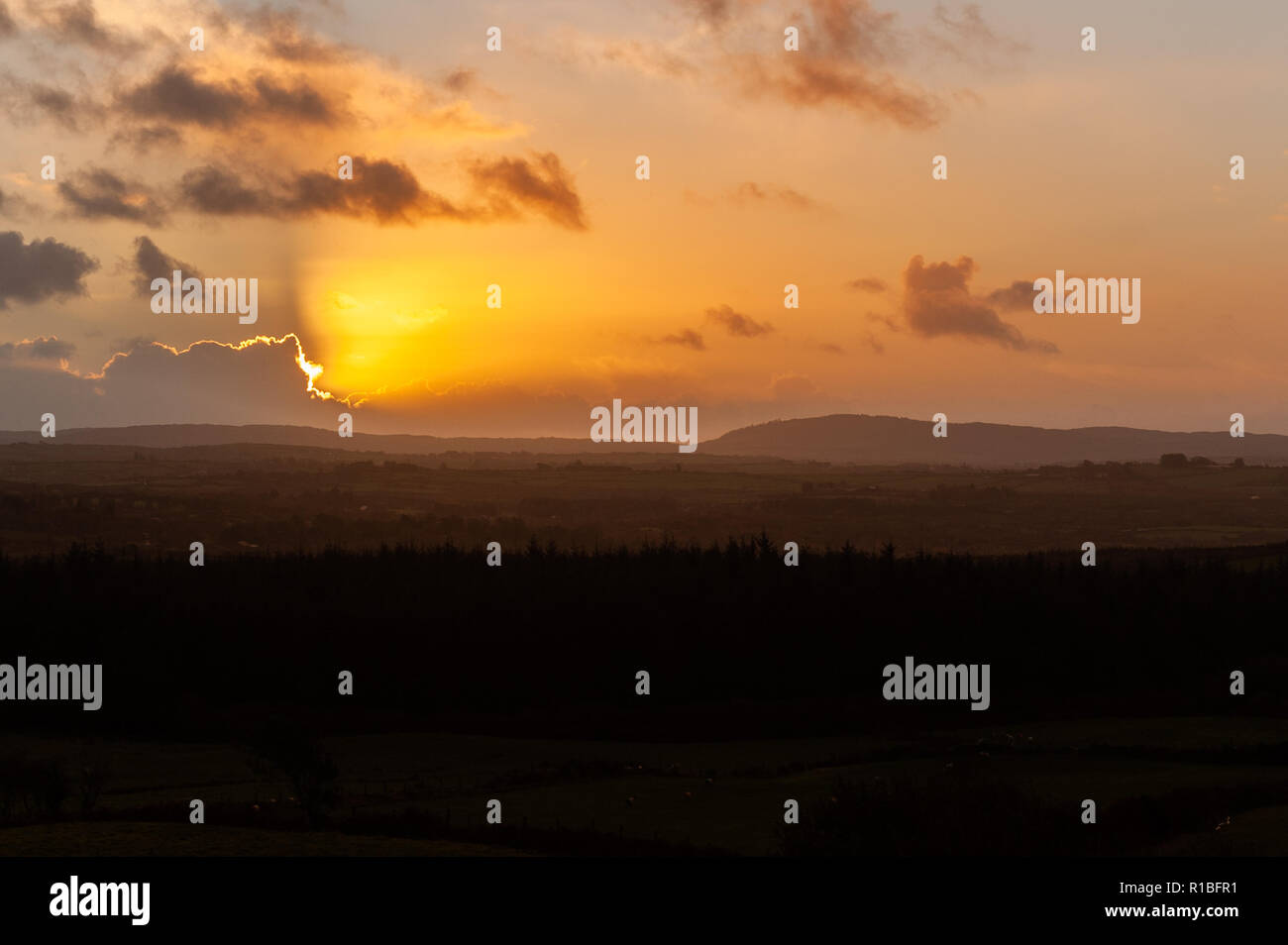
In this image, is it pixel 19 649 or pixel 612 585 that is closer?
pixel 19 649

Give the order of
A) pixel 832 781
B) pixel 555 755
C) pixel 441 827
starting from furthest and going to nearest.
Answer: pixel 555 755, pixel 832 781, pixel 441 827

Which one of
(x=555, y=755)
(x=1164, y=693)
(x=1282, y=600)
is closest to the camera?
(x=555, y=755)
